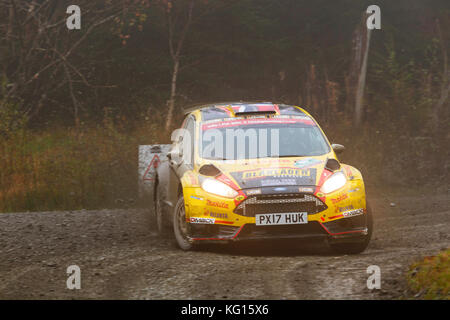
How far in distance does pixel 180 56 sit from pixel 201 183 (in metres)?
18.9

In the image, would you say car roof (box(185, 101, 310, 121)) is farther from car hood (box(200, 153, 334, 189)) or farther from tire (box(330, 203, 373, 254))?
tire (box(330, 203, 373, 254))

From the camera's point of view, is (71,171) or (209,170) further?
(71,171)

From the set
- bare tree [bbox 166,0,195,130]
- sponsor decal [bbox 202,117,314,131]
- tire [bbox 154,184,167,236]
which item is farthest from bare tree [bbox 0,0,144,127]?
sponsor decal [bbox 202,117,314,131]

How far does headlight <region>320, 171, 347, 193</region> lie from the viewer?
29.6 feet

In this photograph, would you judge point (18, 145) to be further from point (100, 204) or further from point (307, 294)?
point (307, 294)

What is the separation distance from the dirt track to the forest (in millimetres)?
4851

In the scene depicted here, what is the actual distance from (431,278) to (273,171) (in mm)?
3135

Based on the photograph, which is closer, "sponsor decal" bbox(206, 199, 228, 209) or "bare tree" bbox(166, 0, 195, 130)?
"sponsor decal" bbox(206, 199, 228, 209)

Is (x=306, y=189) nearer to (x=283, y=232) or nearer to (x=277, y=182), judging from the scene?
(x=277, y=182)

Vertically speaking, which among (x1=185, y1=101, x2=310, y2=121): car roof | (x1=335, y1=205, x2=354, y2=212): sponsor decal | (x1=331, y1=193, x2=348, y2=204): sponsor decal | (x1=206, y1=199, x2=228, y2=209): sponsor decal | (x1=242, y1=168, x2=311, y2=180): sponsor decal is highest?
(x1=185, y1=101, x2=310, y2=121): car roof

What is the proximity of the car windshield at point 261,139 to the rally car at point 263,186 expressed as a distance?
0.01m

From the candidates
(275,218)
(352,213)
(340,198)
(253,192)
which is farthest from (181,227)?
(352,213)

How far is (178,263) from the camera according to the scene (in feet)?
27.0
